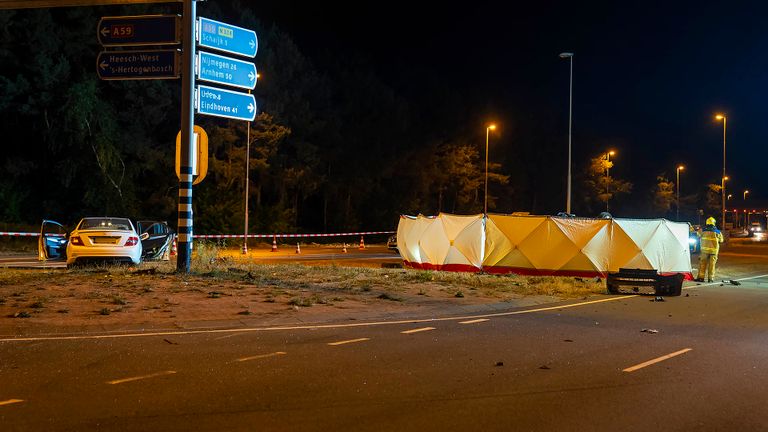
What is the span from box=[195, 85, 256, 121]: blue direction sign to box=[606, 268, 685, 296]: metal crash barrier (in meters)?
10.00

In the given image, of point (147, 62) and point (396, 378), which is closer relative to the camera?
point (396, 378)

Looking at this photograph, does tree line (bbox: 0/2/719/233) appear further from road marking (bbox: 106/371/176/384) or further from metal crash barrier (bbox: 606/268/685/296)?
road marking (bbox: 106/371/176/384)

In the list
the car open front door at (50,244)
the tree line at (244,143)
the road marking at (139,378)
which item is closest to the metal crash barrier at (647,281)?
the road marking at (139,378)

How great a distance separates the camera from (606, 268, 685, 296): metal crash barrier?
17375 millimetres

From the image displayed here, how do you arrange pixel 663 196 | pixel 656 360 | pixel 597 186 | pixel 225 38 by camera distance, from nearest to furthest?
pixel 656 360 → pixel 225 38 → pixel 597 186 → pixel 663 196

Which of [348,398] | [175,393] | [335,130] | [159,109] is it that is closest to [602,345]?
[348,398]

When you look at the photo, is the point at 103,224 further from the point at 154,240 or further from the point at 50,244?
the point at 154,240

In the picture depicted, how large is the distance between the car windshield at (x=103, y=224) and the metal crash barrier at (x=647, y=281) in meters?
13.0

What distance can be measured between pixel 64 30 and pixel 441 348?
37.8 meters

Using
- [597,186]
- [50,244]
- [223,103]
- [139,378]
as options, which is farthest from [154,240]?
[597,186]

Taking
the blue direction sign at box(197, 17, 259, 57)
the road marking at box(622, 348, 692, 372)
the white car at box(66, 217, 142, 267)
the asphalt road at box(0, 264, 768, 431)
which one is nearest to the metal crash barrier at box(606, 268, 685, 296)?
the asphalt road at box(0, 264, 768, 431)

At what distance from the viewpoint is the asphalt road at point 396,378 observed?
20.4 feet

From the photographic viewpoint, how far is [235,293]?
14.6 meters

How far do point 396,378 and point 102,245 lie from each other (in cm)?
1344
